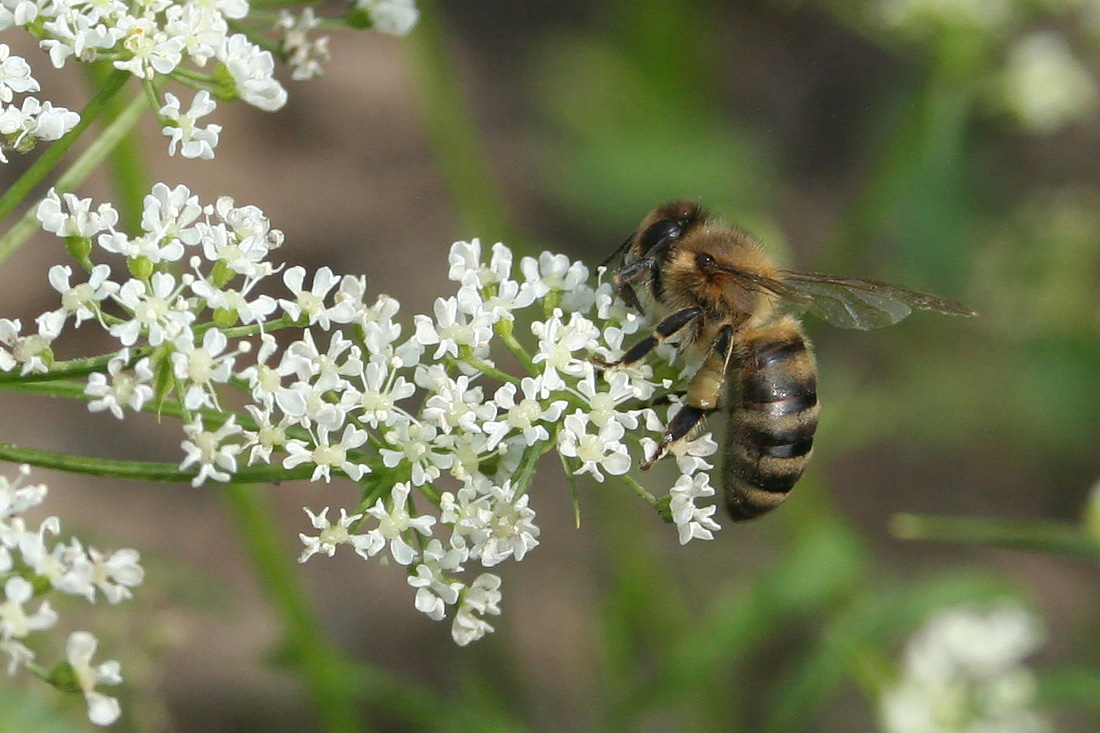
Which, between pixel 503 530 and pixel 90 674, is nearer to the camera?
pixel 90 674

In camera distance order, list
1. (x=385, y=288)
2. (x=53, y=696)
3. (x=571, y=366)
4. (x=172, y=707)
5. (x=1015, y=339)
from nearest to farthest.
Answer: (x=571, y=366) < (x=53, y=696) < (x=172, y=707) < (x=1015, y=339) < (x=385, y=288)

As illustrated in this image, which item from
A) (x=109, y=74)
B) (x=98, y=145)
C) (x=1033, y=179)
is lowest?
(x=1033, y=179)

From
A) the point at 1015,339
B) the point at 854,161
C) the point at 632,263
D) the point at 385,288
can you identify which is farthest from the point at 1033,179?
the point at 632,263

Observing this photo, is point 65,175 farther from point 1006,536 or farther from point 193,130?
point 1006,536

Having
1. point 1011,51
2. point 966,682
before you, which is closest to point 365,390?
point 966,682

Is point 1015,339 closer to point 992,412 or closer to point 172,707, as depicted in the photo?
point 992,412

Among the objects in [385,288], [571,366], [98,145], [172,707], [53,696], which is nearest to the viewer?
[571,366]

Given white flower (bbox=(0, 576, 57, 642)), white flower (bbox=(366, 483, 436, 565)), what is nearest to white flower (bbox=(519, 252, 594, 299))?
white flower (bbox=(366, 483, 436, 565))
